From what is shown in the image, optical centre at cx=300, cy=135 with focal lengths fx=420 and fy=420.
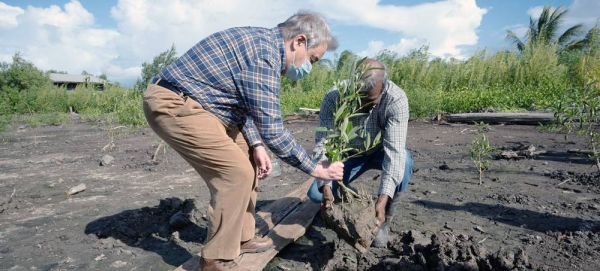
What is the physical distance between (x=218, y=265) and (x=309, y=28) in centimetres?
152

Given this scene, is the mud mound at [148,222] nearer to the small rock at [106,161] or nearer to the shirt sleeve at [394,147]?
the shirt sleeve at [394,147]

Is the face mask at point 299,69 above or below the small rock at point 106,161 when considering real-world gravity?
above

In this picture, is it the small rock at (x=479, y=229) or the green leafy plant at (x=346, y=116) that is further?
the small rock at (x=479, y=229)

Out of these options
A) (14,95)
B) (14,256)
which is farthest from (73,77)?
(14,256)

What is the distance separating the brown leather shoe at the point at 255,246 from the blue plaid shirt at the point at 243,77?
0.86m

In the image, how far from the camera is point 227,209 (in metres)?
2.52

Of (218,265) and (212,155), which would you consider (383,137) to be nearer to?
(212,155)

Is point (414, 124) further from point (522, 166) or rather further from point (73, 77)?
point (73, 77)

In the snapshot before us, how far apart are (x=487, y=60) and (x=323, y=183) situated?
11.8 m

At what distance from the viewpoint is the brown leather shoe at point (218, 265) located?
8.43 feet

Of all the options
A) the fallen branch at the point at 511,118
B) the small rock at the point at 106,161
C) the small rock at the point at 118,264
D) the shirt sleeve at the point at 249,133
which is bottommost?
the small rock at the point at 118,264

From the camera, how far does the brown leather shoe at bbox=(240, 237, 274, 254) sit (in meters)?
2.97

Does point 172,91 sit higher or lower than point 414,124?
higher

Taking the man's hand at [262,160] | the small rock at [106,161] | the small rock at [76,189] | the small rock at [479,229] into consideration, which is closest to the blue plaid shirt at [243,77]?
the man's hand at [262,160]
